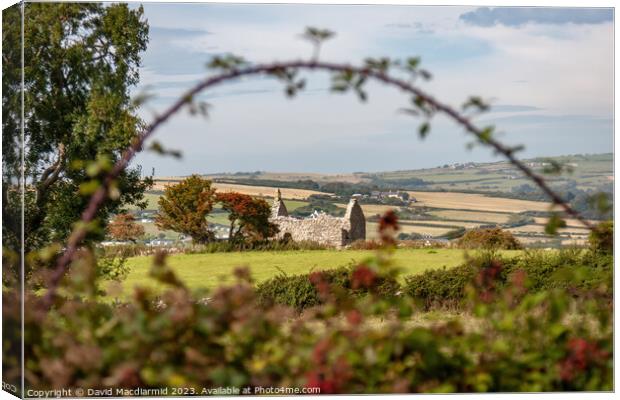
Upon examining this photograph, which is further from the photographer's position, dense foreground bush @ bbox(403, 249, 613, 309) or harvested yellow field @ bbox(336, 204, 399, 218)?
dense foreground bush @ bbox(403, 249, 613, 309)

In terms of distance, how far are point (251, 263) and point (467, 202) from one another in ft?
5.61

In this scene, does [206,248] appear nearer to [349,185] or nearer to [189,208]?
[189,208]

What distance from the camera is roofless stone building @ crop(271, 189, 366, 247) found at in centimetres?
671

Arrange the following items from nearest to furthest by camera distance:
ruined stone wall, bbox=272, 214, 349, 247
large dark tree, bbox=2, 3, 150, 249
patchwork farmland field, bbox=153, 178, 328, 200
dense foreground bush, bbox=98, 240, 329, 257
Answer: large dark tree, bbox=2, 3, 150, 249 < patchwork farmland field, bbox=153, 178, 328, 200 < dense foreground bush, bbox=98, 240, 329, 257 < ruined stone wall, bbox=272, 214, 349, 247

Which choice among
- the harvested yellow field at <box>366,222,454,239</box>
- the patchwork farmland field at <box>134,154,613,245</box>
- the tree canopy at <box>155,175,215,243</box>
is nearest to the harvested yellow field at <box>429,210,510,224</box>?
the patchwork farmland field at <box>134,154,613,245</box>

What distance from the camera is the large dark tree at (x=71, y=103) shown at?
20.4ft

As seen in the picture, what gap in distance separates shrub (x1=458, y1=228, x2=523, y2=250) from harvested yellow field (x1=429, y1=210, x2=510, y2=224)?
0.26 ft

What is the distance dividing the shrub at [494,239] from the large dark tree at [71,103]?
101 inches

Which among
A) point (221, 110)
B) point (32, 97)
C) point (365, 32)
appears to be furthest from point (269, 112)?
point (32, 97)

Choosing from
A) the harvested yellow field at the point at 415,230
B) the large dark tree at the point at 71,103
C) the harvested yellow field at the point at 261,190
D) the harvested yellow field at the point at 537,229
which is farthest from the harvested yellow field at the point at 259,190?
the harvested yellow field at the point at 537,229

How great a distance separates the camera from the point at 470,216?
7.14 metres

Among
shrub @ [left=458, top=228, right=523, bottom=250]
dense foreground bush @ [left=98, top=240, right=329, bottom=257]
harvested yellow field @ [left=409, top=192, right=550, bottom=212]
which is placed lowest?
dense foreground bush @ [left=98, top=240, right=329, bottom=257]

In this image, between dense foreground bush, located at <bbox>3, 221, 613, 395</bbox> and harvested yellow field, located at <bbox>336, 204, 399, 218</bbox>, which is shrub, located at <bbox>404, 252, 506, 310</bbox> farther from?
dense foreground bush, located at <bbox>3, 221, 613, 395</bbox>

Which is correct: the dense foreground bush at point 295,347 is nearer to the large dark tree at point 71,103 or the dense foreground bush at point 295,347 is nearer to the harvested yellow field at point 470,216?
the large dark tree at point 71,103
